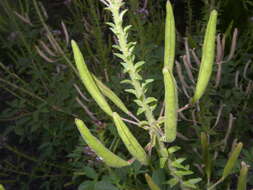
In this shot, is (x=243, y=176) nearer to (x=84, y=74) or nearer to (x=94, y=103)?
(x=84, y=74)

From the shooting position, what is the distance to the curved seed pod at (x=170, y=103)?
1.96 feet

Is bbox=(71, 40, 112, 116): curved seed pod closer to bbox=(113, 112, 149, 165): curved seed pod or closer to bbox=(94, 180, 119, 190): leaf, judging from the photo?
bbox=(113, 112, 149, 165): curved seed pod

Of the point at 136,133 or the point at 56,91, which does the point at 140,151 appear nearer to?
the point at 136,133

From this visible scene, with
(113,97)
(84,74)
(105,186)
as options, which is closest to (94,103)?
(105,186)

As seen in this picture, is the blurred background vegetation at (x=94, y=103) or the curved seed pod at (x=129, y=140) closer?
the curved seed pod at (x=129, y=140)

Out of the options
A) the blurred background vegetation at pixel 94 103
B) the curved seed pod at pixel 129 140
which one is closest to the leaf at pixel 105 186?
the blurred background vegetation at pixel 94 103

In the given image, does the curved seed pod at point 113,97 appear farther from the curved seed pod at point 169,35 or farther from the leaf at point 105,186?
the leaf at point 105,186

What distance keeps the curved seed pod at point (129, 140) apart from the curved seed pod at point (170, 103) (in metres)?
0.07

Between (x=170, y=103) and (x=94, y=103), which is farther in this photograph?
(x=94, y=103)

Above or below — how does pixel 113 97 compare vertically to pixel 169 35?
below

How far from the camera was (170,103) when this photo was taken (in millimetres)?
635

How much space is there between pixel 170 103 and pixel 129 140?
0.40ft

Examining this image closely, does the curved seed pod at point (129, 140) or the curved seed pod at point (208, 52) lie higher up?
the curved seed pod at point (208, 52)

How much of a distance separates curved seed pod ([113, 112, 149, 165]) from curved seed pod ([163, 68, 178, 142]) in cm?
7
